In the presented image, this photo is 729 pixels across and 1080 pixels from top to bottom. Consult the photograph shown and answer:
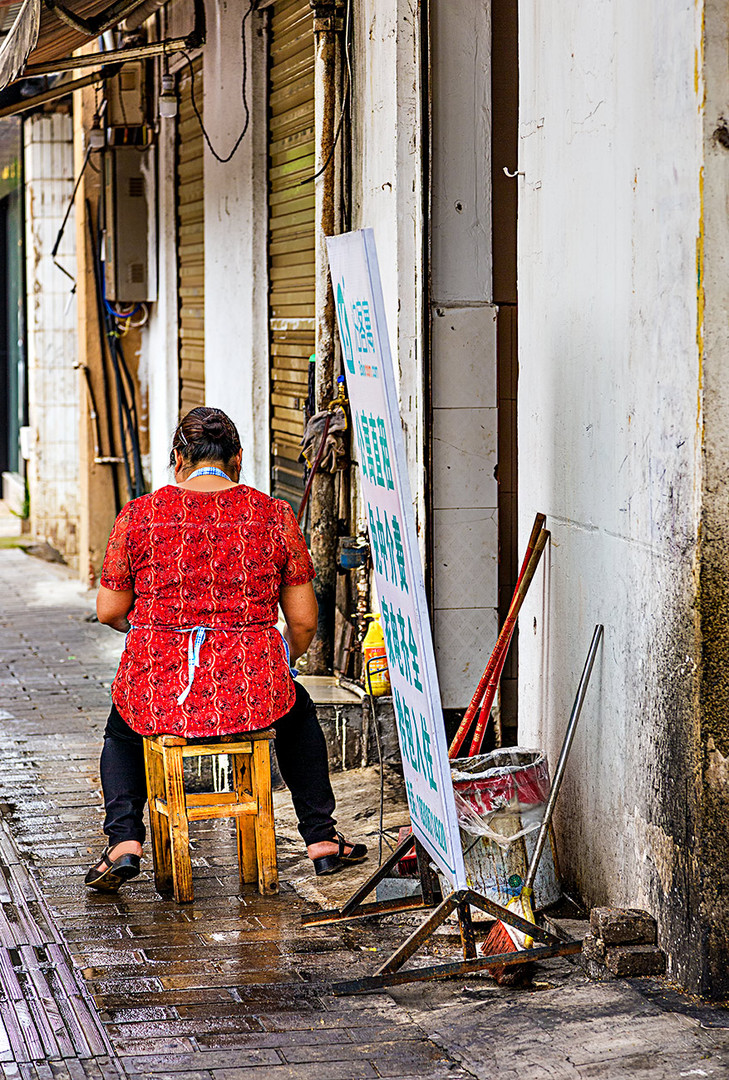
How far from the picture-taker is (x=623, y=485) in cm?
436

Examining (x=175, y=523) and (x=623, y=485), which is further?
(x=175, y=523)

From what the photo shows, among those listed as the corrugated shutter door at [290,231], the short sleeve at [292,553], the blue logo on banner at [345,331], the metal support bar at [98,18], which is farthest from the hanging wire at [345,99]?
the blue logo on banner at [345,331]

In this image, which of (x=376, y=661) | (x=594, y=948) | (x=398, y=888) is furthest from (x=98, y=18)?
(x=594, y=948)

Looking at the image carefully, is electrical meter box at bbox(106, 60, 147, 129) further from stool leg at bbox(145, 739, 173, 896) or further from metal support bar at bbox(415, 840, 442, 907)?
metal support bar at bbox(415, 840, 442, 907)

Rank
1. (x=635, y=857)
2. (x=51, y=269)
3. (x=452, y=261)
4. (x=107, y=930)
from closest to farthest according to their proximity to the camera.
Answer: (x=635, y=857), (x=107, y=930), (x=452, y=261), (x=51, y=269)

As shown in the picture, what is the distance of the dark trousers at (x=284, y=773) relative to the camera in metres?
5.27

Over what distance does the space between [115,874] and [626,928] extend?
184 cm

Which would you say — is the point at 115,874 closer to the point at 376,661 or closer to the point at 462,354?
the point at 376,661

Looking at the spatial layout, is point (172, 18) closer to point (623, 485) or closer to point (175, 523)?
point (175, 523)

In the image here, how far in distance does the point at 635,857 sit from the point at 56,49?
605 cm

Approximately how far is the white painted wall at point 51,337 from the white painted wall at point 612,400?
387 inches

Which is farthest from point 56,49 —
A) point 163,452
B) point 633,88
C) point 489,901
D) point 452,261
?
point 489,901

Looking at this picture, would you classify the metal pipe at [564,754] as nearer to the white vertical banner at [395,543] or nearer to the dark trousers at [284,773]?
the white vertical banner at [395,543]

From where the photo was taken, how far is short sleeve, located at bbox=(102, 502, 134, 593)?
5.05m
